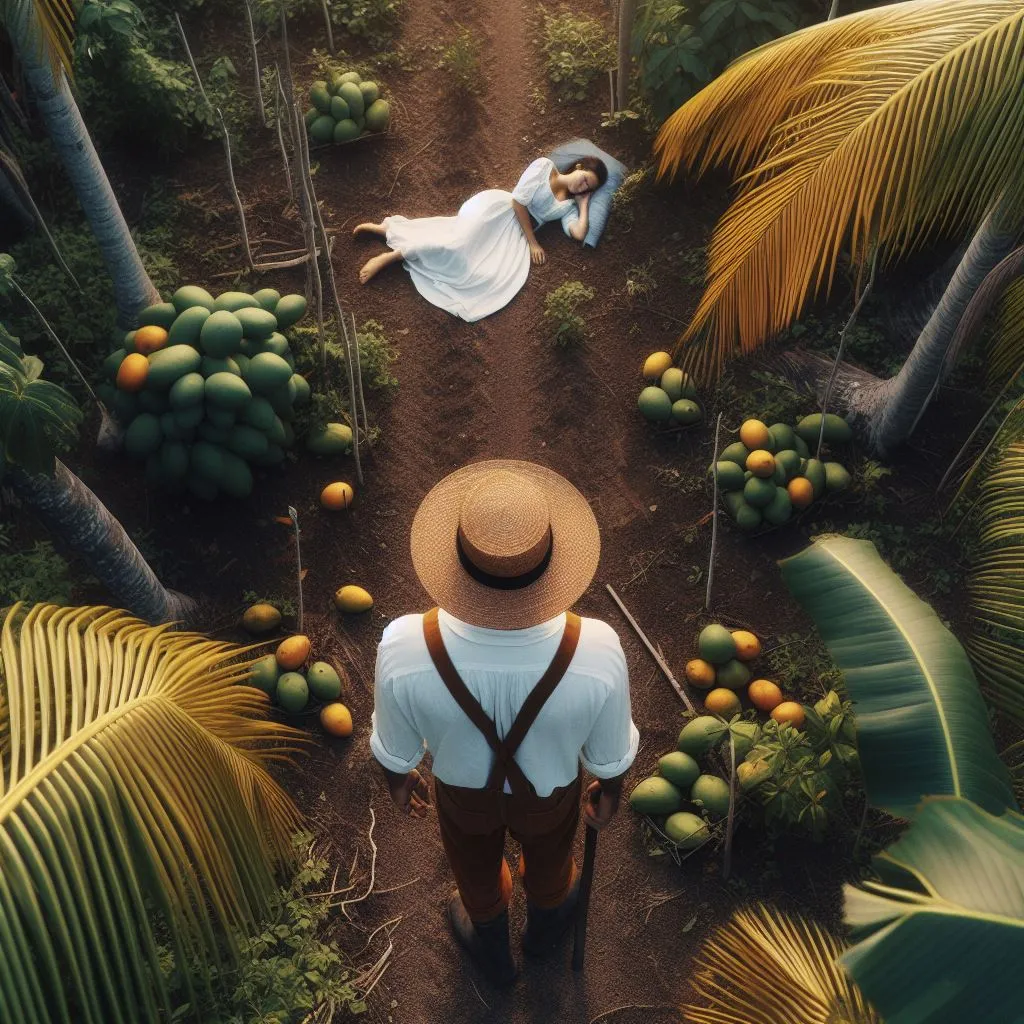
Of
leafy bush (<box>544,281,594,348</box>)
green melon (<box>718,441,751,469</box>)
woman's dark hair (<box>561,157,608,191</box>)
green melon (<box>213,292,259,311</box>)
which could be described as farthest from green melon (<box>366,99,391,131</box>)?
green melon (<box>718,441,751,469</box>)

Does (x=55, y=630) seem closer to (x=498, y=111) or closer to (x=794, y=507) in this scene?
(x=794, y=507)

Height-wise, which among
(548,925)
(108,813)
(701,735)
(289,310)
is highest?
(108,813)

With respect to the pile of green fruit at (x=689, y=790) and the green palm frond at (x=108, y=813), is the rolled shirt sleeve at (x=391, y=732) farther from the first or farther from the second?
the pile of green fruit at (x=689, y=790)

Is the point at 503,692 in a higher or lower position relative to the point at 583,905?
higher

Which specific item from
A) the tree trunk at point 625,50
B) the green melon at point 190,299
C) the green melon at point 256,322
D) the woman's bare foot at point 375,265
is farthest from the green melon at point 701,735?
the tree trunk at point 625,50

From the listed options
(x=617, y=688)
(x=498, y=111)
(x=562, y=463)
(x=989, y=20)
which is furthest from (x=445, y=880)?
(x=498, y=111)

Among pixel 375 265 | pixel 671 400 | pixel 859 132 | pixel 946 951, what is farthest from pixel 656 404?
pixel 946 951

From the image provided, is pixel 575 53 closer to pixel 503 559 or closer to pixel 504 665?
pixel 503 559

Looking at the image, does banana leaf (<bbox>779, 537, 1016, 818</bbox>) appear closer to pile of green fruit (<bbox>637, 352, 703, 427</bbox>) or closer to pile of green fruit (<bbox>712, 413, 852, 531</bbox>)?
pile of green fruit (<bbox>712, 413, 852, 531</bbox>)
